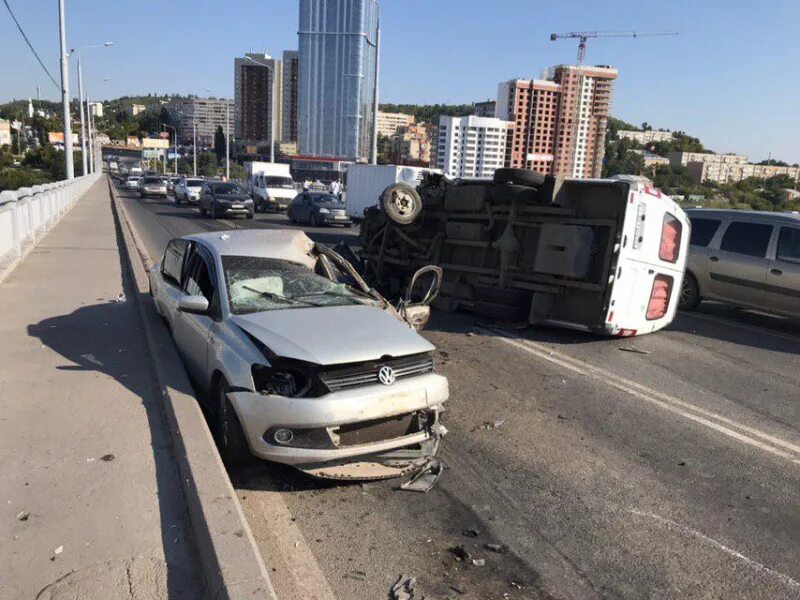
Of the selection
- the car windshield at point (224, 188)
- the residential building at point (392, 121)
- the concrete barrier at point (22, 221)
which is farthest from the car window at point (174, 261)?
the residential building at point (392, 121)

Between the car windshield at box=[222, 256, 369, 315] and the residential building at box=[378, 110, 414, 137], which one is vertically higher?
the residential building at box=[378, 110, 414, 137]

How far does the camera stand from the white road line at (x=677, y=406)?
18.0 ft

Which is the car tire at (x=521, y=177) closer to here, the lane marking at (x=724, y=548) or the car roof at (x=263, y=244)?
the car roof at (x=263, y=244)

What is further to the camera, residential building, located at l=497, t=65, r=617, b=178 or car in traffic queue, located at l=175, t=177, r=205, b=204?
residential building, located at l=497, t=65, r=617, b=178

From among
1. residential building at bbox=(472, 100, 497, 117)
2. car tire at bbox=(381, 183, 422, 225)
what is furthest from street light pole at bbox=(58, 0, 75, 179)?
residential building at bbox=(472, 100, 497, 117)

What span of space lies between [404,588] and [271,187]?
36073 millimetres

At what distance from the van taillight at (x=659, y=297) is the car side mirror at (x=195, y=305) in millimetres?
6101

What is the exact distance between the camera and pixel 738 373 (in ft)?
25.3

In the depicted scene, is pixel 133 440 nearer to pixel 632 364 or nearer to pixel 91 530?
pixel 91 530

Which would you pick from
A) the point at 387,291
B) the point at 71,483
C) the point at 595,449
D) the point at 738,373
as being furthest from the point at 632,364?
the point at 71,483

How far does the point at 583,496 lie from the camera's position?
442 centimetres

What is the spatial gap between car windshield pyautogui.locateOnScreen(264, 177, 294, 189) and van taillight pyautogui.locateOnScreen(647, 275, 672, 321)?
31451 millimetres

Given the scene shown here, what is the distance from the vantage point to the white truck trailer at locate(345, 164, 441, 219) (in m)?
30.0

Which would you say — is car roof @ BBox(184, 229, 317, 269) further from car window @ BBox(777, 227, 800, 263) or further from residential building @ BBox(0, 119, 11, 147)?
residential building @ BBox(0, 119, 11, 147)
